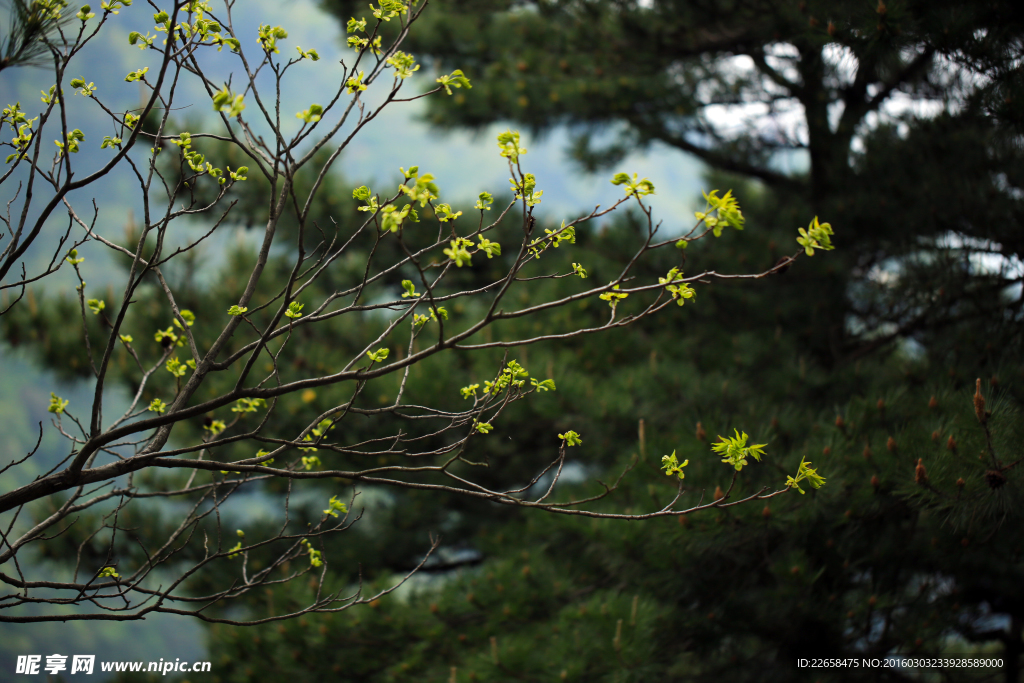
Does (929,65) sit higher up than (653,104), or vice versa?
(653,104)

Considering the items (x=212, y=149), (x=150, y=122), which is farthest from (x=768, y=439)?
(x=212, y=149)

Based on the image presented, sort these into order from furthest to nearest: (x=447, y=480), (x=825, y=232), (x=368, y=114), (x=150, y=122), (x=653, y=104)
Answer: (x=447, y=480), (x=653, y=104), (x=150, y=122), (x=368, y=114), (x=825, y=232)

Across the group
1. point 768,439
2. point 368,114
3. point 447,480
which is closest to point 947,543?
point 768,439

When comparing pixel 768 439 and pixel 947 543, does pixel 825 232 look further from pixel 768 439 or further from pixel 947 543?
pixel 947 543

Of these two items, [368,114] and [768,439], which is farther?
[768,439]

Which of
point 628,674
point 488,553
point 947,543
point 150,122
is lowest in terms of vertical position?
point 628,674

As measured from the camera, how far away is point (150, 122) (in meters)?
2.00

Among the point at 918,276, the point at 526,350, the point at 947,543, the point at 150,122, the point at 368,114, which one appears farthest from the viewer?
the point at 526,350

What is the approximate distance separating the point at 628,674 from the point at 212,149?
7.28 ft

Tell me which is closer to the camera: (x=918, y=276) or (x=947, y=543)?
(x=947, y=543)

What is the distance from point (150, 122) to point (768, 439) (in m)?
1.95

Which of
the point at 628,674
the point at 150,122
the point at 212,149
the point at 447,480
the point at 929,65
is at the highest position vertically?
the point at 212,149

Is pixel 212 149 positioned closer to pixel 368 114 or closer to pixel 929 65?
pixel 368 114

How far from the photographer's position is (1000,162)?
164 centimetres
